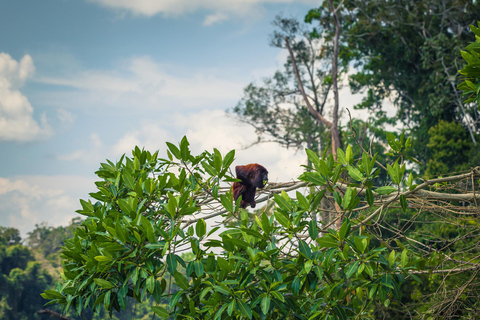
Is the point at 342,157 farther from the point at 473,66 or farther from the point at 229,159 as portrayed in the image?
the point at 473,66

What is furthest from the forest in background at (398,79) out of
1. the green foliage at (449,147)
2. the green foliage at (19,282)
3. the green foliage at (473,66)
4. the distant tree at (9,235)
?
the distant tree at (9,235)

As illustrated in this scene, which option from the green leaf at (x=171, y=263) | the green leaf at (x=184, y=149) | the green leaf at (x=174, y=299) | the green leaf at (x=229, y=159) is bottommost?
the green leaf at (x=174, y=299)

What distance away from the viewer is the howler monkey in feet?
6.75

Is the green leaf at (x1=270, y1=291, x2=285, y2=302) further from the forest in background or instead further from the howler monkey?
the forest in background

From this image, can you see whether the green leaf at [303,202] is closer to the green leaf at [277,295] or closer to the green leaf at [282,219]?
the green leaf at [282,219]

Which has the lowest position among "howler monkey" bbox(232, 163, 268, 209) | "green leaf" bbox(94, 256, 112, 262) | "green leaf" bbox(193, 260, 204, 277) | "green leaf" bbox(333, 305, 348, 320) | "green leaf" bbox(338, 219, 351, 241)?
"green leaf" bbox(333, 305, 348, 320)

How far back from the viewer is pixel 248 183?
206 centimetres

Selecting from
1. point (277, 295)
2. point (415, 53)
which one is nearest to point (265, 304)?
point (277, 295)

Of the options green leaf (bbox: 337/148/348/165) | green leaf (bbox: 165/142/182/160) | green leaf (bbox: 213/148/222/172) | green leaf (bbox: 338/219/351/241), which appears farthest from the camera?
green leaf (bbox: 165/142/182/160)

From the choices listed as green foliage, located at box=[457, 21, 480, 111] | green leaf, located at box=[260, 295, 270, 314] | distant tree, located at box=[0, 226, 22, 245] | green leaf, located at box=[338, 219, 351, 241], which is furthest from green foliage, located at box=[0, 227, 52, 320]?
green foliage, located at box=[457, 21, 480, 111]

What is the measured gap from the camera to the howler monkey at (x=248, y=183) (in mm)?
2059

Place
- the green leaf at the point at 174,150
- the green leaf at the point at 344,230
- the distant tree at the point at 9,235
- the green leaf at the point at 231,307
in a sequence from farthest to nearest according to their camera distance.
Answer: the distant tree at the point at 9,235, the green leaf at the point at 174,150, the green leaf at the point at 344,230, the green leaf at the point at 231,307

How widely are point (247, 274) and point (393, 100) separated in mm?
12439

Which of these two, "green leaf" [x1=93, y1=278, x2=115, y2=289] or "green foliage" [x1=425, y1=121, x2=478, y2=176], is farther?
"green foliage" [x1=425, y1=121, x2=478, y2=176]
